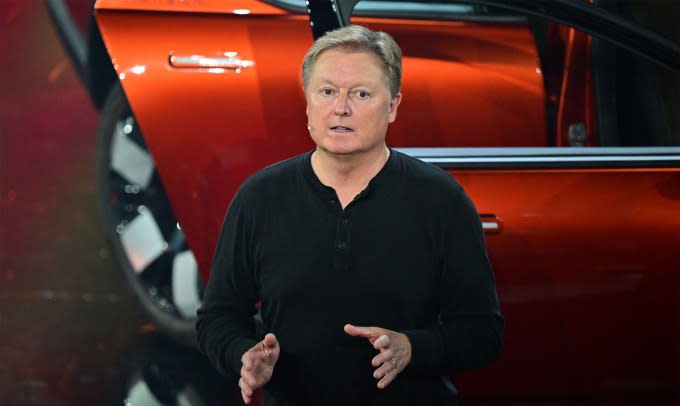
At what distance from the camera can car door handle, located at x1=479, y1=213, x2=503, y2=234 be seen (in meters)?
2.53

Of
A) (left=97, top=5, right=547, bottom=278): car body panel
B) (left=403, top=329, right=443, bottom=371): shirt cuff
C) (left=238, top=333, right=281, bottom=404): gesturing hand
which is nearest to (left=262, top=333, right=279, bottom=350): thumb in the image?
(left=238, top=333, right=281, bottom=404): gesturing hand

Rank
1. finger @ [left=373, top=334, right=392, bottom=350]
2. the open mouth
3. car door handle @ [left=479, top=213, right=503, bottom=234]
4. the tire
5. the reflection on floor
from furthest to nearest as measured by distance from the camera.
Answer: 1. the tire
2. the reflection on floor
3. car door handle @ [left=479, top=213, right=503, bottom=234]
4. the open mouth
5. finger @ [left=373, top=334, right=392, bottom=350]

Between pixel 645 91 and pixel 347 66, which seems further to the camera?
pixel 645 91

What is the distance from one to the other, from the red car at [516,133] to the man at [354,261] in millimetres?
717

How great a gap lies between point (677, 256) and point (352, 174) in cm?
108

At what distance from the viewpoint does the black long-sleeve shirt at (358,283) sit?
179 centimetres

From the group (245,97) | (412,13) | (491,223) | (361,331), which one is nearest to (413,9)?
(412,13)

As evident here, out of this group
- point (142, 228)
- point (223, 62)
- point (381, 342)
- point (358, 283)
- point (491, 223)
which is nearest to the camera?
point (381, 342)

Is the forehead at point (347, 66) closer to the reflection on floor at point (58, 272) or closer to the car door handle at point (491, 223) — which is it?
the car door handle at point (491, 223)

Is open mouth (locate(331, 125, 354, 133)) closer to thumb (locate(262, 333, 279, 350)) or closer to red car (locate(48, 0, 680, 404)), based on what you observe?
thumb (locate(262, 333, 279, 350))

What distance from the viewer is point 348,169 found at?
1.83m

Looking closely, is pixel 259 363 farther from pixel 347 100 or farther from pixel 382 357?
pixel 347 100

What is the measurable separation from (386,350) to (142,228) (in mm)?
2338

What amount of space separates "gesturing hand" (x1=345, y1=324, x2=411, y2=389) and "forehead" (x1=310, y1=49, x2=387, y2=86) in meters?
0.38
